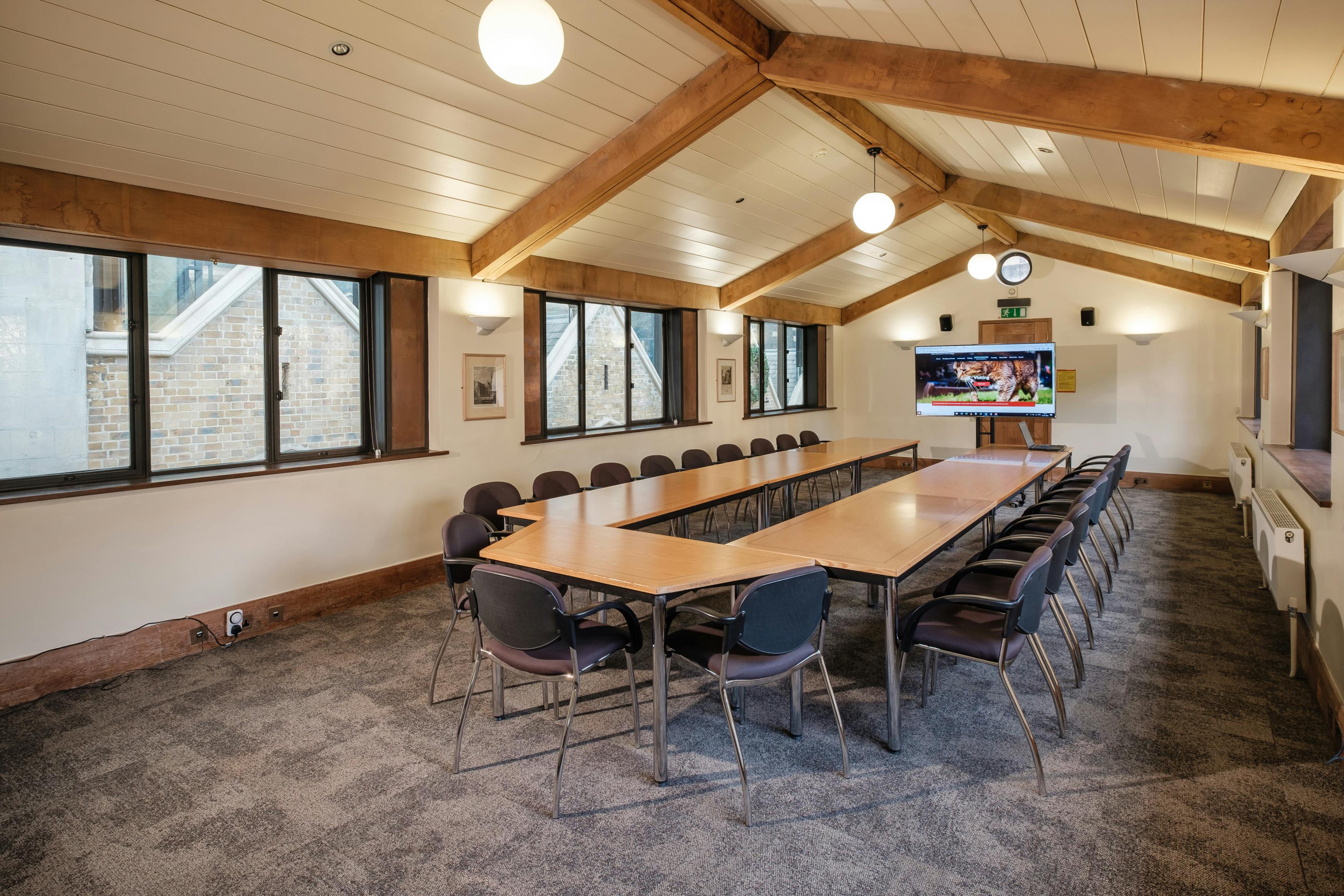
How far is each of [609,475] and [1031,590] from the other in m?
3.80

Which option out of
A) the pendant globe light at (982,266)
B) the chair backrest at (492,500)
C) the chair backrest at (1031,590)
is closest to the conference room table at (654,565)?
the chair backrest at (1031,590)

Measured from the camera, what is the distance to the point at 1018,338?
10.5 meters

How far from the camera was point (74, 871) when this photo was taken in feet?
7.56

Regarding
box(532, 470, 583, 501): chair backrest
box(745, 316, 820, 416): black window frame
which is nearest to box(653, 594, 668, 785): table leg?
box(532, 470, 583, 501): chair backrest

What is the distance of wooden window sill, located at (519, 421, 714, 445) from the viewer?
661 cm

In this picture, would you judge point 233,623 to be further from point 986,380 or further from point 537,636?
point 986,380

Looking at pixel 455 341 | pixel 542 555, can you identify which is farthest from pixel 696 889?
pixel 455 341

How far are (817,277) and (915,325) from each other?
248 centimetres

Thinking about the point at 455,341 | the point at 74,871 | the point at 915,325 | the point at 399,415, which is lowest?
the point at 74,871

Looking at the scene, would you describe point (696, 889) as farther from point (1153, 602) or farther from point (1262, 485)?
point (1262, 485)

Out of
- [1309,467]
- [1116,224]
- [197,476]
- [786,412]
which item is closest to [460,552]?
[197,476]

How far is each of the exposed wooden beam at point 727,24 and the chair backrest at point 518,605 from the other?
2.76 metres

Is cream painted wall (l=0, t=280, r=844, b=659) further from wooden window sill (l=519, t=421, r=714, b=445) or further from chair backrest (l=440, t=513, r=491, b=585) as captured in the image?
chair backrest (l=440, t=513, r=491, b=585)

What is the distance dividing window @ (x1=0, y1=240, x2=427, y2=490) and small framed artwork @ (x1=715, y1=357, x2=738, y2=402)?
4.22 m
